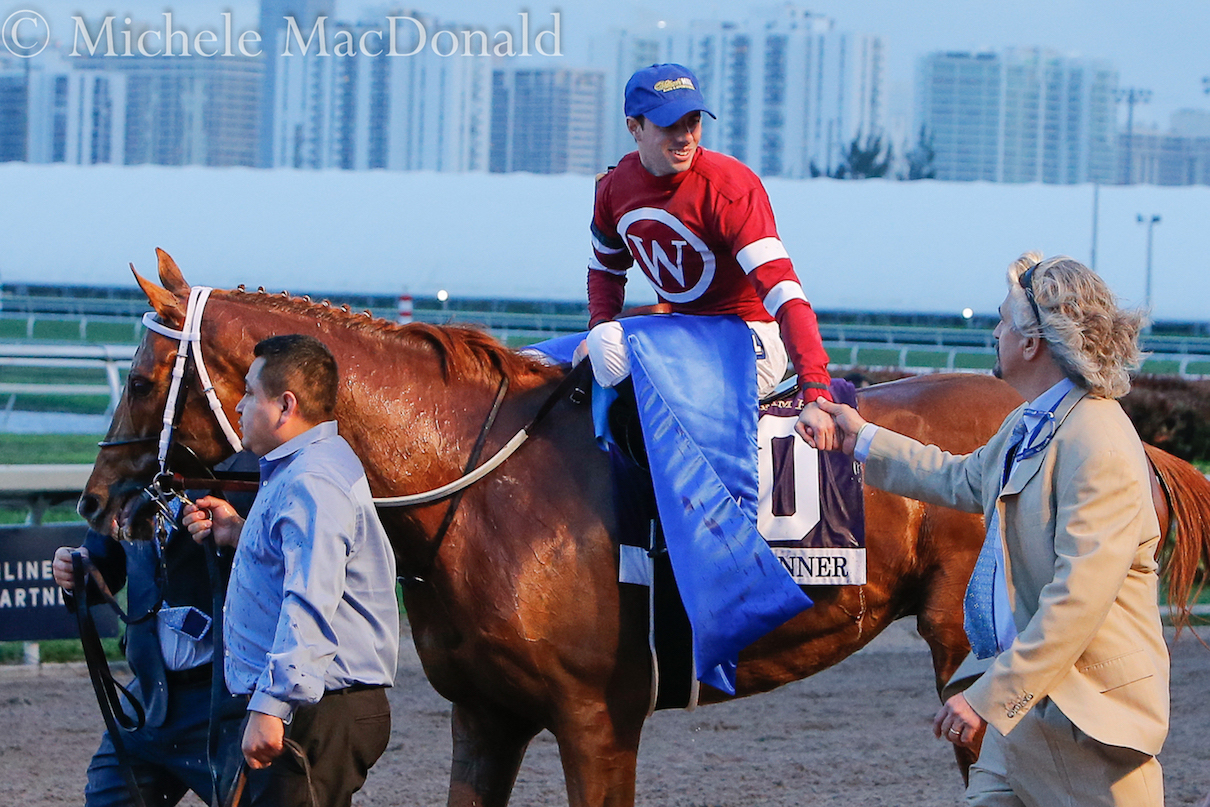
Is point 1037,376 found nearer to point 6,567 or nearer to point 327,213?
point 6,567

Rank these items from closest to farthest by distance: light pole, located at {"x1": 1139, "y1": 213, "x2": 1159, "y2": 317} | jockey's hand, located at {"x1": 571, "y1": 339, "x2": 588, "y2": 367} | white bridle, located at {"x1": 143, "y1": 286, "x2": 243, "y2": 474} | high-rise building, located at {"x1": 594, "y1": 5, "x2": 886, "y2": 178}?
white bridle, located at {"x1": 143, "y1": 286, "x2": 243, "y2": 474}, jockey's hand, located at {"x1": 571, "y1": 339, "x2": 588, "y2": 367}, light pole, located at {"x1": 1139, "y1": 213, "x2": 1159, "y2": 317}, high-rise building, located at {"x1": 594, "y1": 5, "x2": 886, "y2": 178}

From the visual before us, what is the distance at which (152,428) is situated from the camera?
304 cm

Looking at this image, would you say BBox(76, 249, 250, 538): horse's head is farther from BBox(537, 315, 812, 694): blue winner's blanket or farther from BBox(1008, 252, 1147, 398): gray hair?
BBox(1008, 252, 1147, 398): gray hair

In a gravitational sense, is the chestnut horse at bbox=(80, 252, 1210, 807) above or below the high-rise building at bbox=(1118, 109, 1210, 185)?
below

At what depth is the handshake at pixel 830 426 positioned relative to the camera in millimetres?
2916

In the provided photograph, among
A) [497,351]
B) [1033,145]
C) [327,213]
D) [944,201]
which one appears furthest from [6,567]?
[1033,145]

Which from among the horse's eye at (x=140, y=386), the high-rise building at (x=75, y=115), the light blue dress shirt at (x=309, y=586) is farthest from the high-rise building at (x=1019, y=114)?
the light blue dress shirt at (x=309, y=586)

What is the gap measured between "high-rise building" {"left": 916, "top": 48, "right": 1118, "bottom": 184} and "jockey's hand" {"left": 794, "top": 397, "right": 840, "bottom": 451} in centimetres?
12661

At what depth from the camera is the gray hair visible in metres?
2.25

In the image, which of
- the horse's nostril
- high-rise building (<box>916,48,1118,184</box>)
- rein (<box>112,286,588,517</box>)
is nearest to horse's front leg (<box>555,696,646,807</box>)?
rein (<box>112,286,588,517</box>)

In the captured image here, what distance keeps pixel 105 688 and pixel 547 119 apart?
103 m

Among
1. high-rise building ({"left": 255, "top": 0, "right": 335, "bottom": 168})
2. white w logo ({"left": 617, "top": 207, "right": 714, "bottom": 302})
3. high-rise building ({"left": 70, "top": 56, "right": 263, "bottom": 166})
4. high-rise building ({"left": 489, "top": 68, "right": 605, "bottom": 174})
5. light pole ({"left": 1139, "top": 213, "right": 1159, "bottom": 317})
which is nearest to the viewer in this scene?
white w logo ({"left": 617, "top": 207, "right": 714, "bottom": 302})

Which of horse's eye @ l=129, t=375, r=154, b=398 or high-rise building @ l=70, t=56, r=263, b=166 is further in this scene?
high-rise building @ l=70, t=56, r=263, b=166

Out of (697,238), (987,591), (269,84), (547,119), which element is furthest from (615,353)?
(269,84)
